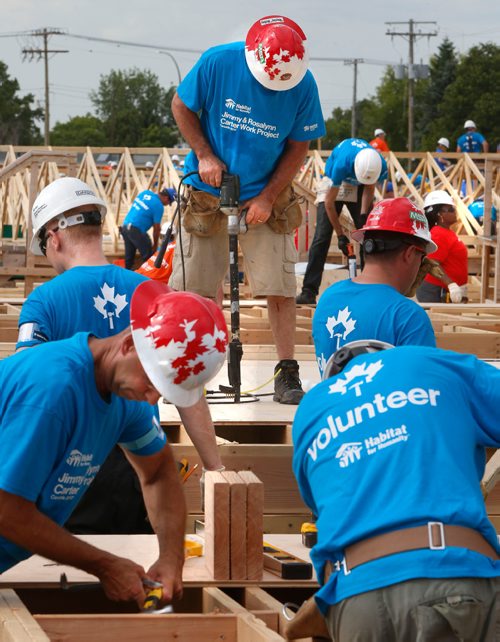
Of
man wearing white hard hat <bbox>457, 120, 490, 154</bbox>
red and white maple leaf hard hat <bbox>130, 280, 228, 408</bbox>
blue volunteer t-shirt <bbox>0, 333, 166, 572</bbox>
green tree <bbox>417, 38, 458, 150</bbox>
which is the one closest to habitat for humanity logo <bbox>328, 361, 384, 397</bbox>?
red and white maple leaf hard hat <bbox>130, 280, 228, 408</bbox>

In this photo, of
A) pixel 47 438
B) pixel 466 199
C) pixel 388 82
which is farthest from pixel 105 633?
pixel 388 82

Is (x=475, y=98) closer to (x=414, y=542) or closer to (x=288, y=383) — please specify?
(x=288, y=383)

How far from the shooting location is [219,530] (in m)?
4.17

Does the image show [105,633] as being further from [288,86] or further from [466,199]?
[466,199]

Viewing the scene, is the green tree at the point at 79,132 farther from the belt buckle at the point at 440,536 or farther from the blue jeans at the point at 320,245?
the belt buckle at the point at 440,536

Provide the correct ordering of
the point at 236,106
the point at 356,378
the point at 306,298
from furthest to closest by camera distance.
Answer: the point at 306,298, the point at 236,106, the point at 356,378

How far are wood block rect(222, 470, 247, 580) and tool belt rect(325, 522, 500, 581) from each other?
3.85 ft

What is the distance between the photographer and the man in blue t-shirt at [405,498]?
2.88 m

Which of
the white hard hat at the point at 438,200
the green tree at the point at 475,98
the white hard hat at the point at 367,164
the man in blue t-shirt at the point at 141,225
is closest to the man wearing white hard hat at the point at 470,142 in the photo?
the man in blue t-shirt at the point at 141,225

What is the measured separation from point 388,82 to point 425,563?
403 ft

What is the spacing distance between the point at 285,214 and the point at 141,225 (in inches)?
465

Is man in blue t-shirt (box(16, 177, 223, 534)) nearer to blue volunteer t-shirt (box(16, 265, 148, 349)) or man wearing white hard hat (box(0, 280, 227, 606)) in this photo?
blue volunteer t-shirt (box(16, 265, 148, 349))

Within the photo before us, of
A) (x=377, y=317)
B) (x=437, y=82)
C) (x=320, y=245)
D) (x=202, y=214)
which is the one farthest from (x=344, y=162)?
(x=437, y=82)

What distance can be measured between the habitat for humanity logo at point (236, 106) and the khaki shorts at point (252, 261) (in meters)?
0.66
